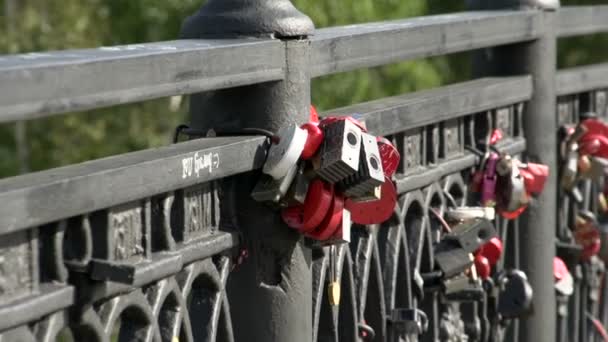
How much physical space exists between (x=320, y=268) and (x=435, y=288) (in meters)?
0.69

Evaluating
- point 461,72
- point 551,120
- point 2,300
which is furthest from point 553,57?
point 461,72

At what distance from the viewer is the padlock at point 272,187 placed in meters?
2.73

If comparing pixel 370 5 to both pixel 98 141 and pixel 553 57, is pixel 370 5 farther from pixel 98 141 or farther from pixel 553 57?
pixel 553 57

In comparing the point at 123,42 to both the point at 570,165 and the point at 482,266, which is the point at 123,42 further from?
the point at 482,266

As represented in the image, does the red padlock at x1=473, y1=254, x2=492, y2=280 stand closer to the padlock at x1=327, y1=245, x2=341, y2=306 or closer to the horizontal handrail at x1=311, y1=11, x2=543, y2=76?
the horizontal handrail at x1=311, y1=11, x2=543, y2=76

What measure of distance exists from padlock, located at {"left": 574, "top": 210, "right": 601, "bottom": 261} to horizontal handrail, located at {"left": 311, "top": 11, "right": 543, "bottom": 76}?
2.67 ft

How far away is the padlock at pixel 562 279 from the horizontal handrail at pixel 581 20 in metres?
0.62

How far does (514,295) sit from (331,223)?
1256 mm

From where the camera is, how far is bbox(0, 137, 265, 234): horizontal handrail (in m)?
2.08

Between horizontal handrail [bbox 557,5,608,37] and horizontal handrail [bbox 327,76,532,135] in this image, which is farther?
horizontal handrail [bbox 557,5,608,37]

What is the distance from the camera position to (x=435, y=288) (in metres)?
3.68

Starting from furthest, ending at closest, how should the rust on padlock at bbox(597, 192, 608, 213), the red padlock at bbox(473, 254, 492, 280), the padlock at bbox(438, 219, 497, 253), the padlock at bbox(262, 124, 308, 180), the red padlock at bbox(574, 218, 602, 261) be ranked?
1. the rust on padlock at bbox(597, 192, 608, 213)
2. the red padlock at bbox(574, 218, 602, 261)
3. the red padlock at bbox(473, 254, 492, 280)
4. the padlock at bbox(438, 219, 497, 253)
5. the padlock at bbox(262, 124, 308, 180)

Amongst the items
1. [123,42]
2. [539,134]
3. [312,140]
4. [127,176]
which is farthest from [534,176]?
[123,42]

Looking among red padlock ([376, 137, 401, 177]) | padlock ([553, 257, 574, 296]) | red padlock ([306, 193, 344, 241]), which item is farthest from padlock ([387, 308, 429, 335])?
padlock ([553, 257, 574, 296])
